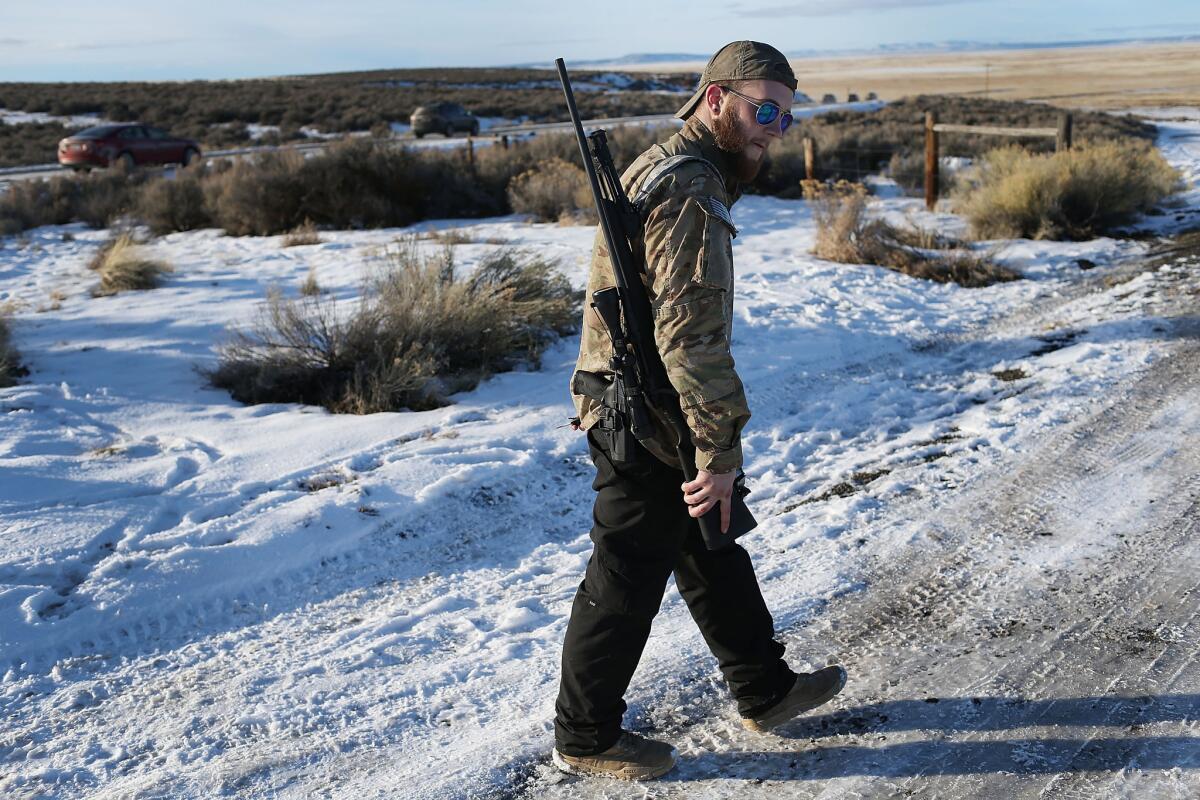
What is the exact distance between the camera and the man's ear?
2510 mm

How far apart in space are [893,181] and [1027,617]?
578 inches

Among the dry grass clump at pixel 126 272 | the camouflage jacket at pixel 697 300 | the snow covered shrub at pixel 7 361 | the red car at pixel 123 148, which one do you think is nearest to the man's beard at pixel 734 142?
the camouflage jacket at pixel 697 300

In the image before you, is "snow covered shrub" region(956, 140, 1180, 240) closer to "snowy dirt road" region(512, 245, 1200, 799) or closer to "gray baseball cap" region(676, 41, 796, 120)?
"snowy dirt road" region(512, 245, 1200, 799)

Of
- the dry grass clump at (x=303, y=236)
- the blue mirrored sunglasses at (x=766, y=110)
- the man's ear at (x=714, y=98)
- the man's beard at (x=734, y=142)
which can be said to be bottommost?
the dry grass clump at (x=303, y=236)

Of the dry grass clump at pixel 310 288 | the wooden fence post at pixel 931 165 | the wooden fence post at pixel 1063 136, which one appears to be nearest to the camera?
the dry grass clump at pixel 310 288

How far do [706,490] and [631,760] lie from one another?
0.82 m

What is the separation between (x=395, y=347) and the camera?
6.65m

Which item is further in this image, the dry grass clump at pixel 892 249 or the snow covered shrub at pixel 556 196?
the snow covered shrub at pixel 556 196

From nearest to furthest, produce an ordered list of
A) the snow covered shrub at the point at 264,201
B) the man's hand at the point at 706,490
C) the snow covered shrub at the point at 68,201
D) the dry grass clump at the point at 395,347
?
the man's hand at the point at 706,490, the dry grass clump at the point at 395,347, the snow covered shrub at the point at 264,201, the snow covered shrub at the point at 68,201

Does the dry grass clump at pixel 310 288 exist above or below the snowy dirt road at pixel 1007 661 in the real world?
above

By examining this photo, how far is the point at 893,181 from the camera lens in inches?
672

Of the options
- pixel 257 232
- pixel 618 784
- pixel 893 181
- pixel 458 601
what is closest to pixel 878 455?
pixel 458 601

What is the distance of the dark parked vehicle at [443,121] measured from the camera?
34844mm

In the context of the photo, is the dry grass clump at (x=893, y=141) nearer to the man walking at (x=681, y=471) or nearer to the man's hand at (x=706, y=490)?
the man walking at (x=681, y=471)
